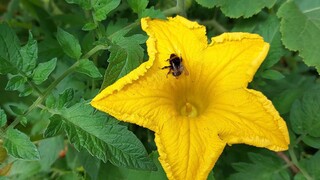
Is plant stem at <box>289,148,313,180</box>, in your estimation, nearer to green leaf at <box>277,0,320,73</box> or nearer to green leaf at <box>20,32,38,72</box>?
green leaf at <box>277,0,320,73</box>

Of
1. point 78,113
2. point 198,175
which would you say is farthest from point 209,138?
point 78,113

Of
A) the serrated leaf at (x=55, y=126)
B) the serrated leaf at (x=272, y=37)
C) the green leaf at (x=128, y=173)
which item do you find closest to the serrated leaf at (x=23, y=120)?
the serrated leaf at (x=55, y=126)

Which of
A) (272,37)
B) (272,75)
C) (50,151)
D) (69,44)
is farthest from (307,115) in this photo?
(50,151)

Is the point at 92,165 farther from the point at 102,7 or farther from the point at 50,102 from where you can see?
the point at 102,7

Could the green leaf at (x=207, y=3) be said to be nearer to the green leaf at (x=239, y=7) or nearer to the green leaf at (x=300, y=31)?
the green leaf at (x=239, y=7)

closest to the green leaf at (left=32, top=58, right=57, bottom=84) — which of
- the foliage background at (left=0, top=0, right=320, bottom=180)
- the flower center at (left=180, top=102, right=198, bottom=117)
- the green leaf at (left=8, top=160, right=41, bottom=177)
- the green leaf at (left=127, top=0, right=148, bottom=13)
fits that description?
the foliage background at (left=0, top=0, right=320, bottom=180)
